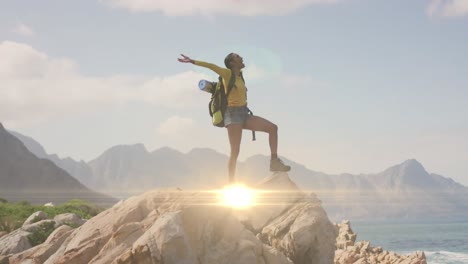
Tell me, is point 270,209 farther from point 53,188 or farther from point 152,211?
point 53,188

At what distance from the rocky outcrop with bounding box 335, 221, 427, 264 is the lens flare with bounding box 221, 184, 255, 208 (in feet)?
40.6

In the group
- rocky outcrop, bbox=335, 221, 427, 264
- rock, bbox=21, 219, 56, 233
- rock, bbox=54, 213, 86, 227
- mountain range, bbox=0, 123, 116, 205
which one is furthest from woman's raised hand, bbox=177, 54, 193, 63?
mountain range, bbox=0, 123, 116, 205

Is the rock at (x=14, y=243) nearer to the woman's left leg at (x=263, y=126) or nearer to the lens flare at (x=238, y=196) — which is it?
the lens flare at (x=238, y=196)

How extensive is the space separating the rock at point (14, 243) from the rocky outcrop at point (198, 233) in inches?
173

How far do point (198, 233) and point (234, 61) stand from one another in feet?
12.8

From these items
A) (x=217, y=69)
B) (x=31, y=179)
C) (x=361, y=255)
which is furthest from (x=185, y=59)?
(x=31, y=179)

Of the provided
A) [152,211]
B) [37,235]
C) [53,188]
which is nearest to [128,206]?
[152,211]

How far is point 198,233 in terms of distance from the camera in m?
10.1

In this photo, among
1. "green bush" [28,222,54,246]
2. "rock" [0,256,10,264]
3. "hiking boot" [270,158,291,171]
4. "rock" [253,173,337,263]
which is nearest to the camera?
"rock" [253,173,337,263]

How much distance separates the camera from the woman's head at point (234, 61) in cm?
1200

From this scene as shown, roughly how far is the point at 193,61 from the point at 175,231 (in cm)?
384

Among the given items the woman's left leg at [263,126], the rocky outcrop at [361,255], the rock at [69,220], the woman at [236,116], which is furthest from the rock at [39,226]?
the rocky outcrop at [361,255]

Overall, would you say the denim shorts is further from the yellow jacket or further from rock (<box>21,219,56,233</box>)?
rock (<box>21,219,56,233</box>)

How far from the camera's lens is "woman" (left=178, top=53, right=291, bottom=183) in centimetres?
1184
